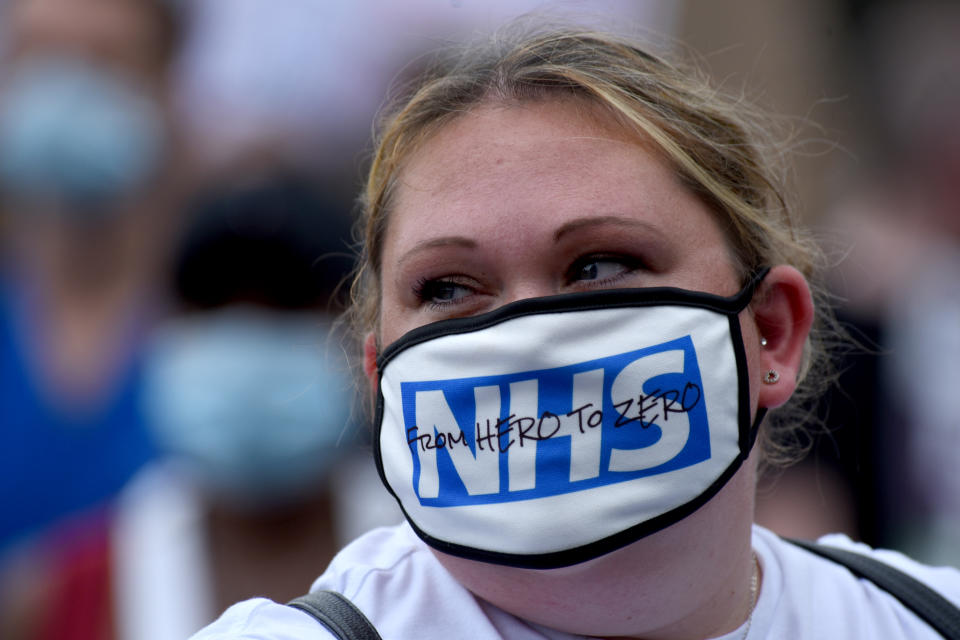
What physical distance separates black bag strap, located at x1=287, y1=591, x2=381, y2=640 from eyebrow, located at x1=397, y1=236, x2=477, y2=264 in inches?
27.1

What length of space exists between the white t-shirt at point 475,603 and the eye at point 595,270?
2.17 ft

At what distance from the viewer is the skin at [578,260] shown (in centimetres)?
221

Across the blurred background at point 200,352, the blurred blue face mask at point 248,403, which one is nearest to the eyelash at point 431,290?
the blurred background at point 200,352

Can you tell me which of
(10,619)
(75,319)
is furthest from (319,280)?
(10,619)

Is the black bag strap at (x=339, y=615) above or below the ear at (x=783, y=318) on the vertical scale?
below

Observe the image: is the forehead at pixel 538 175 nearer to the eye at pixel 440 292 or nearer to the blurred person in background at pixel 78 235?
the eye at pixel 440 292

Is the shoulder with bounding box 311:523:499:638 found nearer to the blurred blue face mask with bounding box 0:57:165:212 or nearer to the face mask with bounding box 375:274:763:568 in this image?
the face mask with bounding box 375:274:763:568

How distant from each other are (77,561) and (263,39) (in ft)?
14.9

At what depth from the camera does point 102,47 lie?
239 inches

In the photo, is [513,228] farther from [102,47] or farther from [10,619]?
[102,47]

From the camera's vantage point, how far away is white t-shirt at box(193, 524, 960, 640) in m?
2.19

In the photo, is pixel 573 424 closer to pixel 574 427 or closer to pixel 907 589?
pixel 574 427

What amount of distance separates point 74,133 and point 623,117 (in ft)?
14.6

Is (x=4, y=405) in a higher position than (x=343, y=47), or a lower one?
lower
